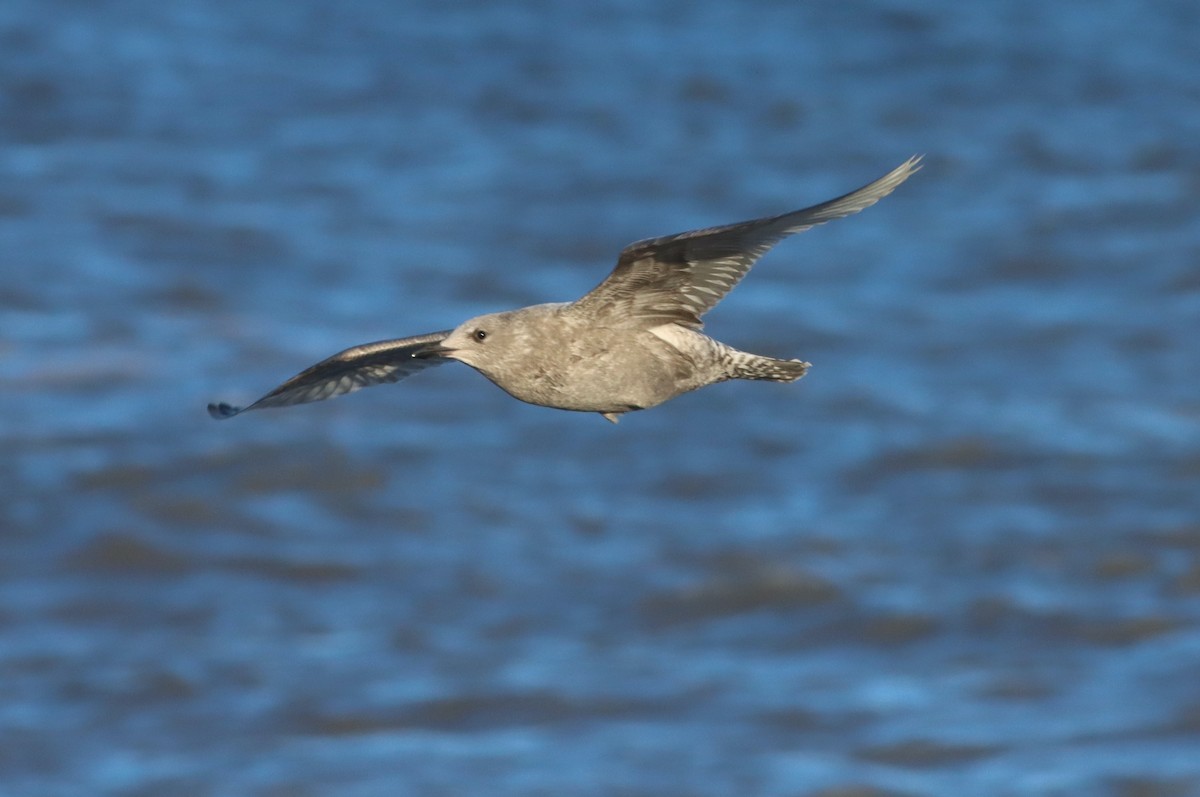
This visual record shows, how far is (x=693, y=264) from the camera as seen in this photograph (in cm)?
920

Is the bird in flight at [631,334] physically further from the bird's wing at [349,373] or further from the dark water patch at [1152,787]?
the dark water patch at [1152,787]

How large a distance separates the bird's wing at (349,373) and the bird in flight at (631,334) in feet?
1.59

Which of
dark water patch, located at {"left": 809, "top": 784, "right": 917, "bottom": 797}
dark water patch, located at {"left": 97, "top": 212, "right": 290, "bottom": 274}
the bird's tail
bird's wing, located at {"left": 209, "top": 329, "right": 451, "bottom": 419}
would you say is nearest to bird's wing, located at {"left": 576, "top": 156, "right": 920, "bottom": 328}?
the bird's tail

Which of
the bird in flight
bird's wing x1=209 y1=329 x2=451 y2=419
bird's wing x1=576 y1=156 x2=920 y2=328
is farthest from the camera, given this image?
bird's wing x1=209 y1=329 x2=451 y2=419

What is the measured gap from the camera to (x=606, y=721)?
69.8ft

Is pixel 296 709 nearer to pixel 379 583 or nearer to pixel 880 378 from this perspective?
pixel 379 583

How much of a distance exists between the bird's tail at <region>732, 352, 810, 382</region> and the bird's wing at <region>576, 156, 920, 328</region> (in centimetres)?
31

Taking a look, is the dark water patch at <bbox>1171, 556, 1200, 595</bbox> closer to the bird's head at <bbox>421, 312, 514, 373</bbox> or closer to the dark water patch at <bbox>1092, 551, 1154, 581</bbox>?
the dark water patch at <bbox>1092, 551, 1154, 581</bbox>

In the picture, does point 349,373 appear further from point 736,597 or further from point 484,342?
point 736,597

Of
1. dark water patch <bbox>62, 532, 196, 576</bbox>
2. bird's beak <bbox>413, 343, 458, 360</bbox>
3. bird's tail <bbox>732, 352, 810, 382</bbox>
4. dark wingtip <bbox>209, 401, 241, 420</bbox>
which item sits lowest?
bird's tail <bbox>732, 352, 810, 382</bbox>

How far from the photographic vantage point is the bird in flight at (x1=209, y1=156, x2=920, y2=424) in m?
9.04

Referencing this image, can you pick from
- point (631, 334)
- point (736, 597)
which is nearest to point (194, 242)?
point (736, 597)

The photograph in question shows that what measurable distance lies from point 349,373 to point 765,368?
2508mm

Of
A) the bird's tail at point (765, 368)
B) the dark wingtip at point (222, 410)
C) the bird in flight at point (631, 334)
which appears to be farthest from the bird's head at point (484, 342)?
the dark wingtip at point (222, 410)
